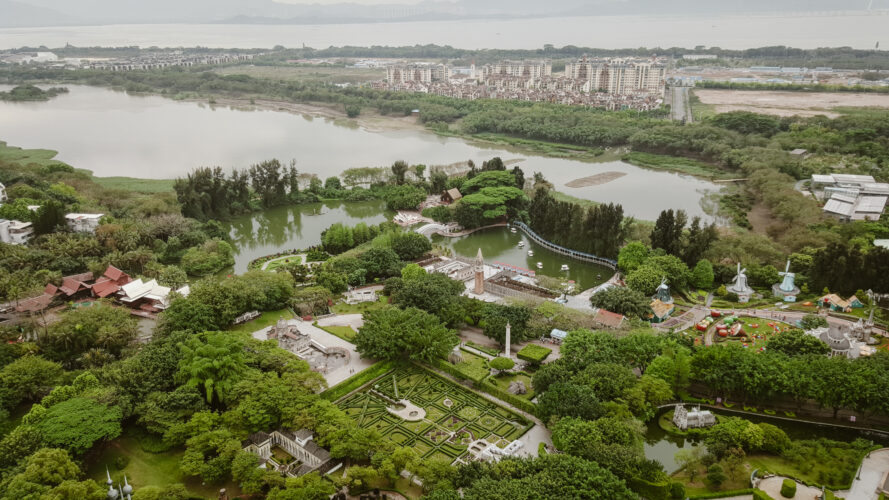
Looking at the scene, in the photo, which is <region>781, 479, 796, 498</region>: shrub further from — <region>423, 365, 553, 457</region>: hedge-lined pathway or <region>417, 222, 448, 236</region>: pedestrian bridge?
<region>417, 222, 448, 236</region>: pedestrian bridge

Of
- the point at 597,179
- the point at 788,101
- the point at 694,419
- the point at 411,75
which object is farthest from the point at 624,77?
the point at 694,419

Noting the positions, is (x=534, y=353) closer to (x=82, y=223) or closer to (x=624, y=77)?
(x=82, y=223)

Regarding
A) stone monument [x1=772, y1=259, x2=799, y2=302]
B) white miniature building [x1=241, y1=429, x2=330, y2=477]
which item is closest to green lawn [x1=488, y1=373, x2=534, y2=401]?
white miniature building [x1=241, y1=429, x2=330, y2=477]

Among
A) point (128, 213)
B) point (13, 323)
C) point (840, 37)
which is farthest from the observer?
point (840, 37)

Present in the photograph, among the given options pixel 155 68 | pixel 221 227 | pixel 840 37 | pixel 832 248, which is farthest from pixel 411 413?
pixel 840 37

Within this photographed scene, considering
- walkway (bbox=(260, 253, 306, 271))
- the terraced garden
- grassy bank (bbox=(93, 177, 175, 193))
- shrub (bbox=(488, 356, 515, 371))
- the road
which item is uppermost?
the road

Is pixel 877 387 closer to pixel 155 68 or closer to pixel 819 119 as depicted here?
pixel 819 119
